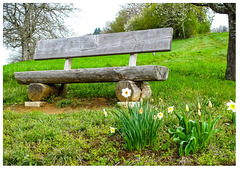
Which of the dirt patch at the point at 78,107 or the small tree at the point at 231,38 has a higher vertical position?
the small tree at the point at 231,38

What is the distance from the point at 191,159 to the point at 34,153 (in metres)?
1.65

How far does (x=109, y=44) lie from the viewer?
4.70 m

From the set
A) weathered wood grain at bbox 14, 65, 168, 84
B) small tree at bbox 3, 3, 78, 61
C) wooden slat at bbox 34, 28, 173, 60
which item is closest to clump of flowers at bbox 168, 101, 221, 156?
weathered wood grain at bbox 14, 65, 168, 84

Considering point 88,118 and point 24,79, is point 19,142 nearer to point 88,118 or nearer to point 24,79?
point 88,118

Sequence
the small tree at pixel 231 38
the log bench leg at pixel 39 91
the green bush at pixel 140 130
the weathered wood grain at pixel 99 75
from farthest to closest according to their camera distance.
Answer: the small tree at pixel 231 38 → the log bench leg at pixel 39 91 → the weathered wood grain at pixel 99 75 → the green bush at pixel 140 130

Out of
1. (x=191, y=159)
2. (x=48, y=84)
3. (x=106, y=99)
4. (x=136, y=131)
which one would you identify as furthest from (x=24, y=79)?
(x=191, y=159)

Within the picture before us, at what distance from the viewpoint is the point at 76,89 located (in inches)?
243

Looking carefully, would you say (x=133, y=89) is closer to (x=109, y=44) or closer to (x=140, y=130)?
(x=109, y=44)

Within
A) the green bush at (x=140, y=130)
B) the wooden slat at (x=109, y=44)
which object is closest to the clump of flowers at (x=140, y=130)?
the green bush at (x=140, y=130)

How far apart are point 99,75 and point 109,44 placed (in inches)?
28.6

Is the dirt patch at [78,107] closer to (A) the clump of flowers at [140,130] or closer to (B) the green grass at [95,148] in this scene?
(B) the green grass at [95,148]

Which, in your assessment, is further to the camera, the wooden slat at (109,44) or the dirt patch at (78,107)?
the dirt patch at (78,107)

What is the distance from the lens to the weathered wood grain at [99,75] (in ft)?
13.2

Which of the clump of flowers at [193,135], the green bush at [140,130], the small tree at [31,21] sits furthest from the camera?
the small tree at [31,21]
